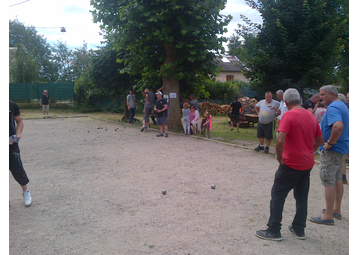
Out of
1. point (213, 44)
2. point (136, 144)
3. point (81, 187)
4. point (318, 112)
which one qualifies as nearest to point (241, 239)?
point (81, 187)

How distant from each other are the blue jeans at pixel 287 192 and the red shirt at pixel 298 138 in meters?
0.11

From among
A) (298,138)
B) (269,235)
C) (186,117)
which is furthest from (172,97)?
(269,235)

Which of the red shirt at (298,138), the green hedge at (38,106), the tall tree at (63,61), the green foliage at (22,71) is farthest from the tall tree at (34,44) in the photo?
the red shirt at (298,138)

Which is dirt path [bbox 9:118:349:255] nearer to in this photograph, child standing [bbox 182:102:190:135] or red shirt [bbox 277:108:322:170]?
red shirt [bbox 277:108:322:170]

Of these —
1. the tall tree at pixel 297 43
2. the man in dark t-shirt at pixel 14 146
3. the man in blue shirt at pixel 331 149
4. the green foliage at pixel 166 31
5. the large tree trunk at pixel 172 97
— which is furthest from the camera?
the large tree trunk at pixel 172 97

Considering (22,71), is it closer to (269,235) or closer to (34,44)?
(34,44)

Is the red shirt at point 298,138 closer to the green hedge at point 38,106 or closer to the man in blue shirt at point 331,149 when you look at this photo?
the man in blue shirt at point 331,149

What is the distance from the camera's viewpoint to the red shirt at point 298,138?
3.99m

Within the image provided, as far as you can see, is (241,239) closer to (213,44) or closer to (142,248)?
(142,248)

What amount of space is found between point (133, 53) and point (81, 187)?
919 centimetres

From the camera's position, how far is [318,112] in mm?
9109

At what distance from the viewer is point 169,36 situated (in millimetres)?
13352

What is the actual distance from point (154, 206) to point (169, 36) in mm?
9642

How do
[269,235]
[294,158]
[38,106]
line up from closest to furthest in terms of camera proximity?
[294,158] < [269,235] < [38,106]
